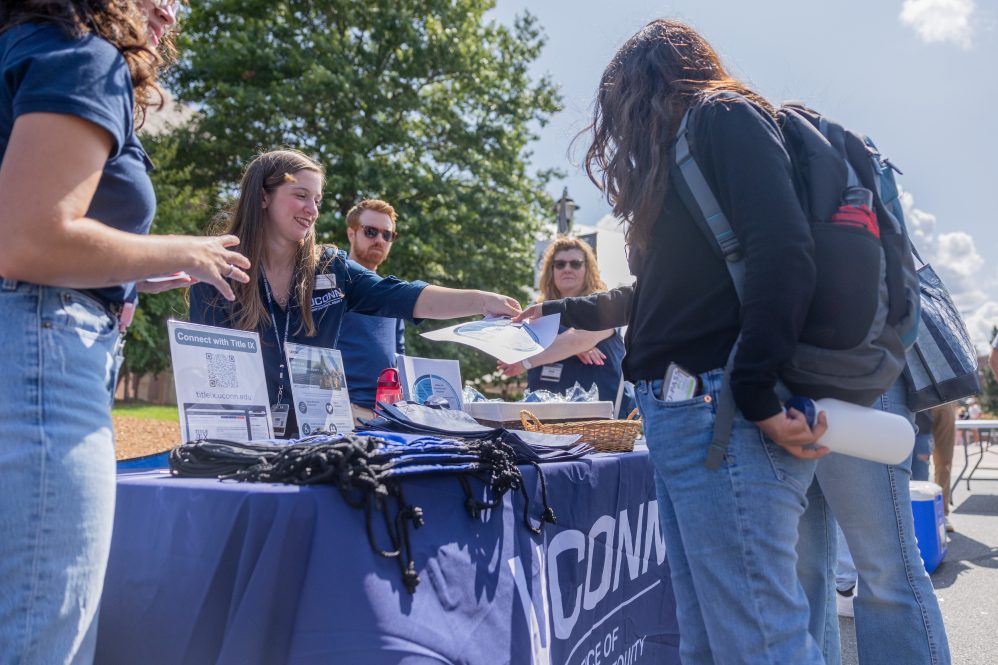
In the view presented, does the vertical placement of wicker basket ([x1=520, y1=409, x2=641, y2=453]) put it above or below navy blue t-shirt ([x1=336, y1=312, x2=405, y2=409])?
below

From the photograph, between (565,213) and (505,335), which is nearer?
(505,335)

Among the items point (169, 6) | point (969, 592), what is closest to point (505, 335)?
point (169, 6)

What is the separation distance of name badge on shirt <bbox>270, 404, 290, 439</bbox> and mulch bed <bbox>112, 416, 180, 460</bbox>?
7.20 m

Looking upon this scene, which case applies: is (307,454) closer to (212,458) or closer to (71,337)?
(212,458)

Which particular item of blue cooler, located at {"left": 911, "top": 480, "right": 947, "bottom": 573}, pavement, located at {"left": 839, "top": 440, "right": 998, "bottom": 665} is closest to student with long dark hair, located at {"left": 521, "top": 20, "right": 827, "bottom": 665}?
pavement, located at {"left": 839, "top": 440, "right": 998, "bottom": 665}

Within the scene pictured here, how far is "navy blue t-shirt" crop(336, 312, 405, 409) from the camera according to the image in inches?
132

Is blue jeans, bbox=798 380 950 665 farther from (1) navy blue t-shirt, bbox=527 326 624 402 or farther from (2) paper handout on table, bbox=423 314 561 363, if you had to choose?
(1) navy blue t-shirt, bbox=527 326 624 402

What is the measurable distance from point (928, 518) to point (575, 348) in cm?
278

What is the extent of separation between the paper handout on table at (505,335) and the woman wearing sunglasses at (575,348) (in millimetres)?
710

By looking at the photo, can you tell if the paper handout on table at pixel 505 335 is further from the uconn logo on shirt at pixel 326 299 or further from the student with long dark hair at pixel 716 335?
the student with long dark hair at pixel 716 335

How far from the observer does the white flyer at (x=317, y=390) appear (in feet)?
6.65

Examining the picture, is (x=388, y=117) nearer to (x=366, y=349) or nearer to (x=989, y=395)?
(x=366, y=349)

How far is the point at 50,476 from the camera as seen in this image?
1040mm

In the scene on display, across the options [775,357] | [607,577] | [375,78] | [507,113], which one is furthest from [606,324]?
[507,113]
